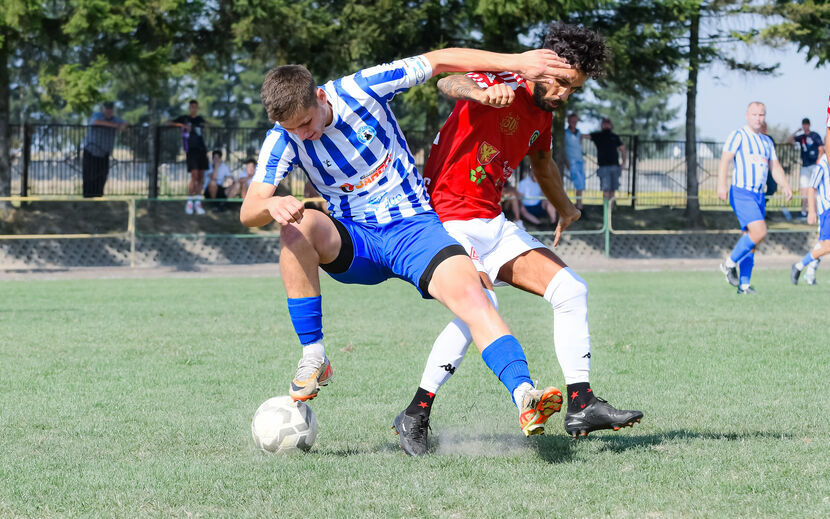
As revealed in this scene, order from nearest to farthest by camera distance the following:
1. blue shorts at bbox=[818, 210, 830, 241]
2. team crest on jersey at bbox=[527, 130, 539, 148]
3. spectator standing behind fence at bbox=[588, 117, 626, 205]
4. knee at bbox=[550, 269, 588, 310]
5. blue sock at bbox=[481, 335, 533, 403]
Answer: blue sock at bbox=[481, 335, 533, 403], knee at bbox=[550, 269, 588, 310], team crest on jersey at bbox=[527, 130, 539, 148], blue shorts at bbox=[818, 210, 830, 241], spectator standing behind fence at bbox=[588, 117, 626, 205]

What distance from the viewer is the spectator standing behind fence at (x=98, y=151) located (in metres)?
21.4

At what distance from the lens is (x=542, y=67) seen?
16.2 feet

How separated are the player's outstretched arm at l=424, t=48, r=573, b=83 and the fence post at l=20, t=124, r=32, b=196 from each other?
60.8ft

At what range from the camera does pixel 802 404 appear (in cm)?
595

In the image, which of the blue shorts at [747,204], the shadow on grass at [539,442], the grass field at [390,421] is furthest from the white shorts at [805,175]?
the shadow on grass at [539,442]

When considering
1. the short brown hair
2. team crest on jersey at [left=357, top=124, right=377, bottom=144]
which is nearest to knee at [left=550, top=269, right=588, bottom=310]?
team crest on jersey at [left=357, top=124, right=377, bottom=144]

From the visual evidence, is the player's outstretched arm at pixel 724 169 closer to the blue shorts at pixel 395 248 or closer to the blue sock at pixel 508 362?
the blue shorts at pixel 395 248

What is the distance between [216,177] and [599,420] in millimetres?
18265

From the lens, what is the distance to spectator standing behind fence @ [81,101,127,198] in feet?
70.1

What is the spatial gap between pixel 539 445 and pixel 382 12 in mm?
17185

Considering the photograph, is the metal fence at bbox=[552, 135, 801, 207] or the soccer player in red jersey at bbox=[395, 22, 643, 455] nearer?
the soccer player in red jersey at bbox=[395, 22, 643, 455]

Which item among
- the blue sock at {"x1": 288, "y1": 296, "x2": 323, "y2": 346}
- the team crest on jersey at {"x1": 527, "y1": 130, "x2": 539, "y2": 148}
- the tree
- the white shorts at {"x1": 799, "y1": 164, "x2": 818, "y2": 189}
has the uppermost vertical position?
the tree

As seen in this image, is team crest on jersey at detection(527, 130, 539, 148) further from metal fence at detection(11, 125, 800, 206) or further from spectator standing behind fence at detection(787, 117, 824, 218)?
spectator standing behind fence at detection(787, 117, 824, 218)

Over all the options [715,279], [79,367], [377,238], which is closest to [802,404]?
[377,238]
